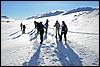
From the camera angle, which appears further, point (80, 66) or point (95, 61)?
point (95, 61)

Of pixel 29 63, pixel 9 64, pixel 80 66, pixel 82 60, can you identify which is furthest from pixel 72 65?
pixel 9 64

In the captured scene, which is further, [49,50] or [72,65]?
[49,50]

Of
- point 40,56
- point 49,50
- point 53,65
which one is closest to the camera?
point 53,65

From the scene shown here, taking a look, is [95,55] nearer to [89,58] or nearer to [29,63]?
[89,58]

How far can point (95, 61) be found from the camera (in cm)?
1162

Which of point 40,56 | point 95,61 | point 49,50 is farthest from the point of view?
point 49,50

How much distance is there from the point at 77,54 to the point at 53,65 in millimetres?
3031

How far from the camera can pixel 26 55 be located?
13.3 m

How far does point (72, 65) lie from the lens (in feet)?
35.6

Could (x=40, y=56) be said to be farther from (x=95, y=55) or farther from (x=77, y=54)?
(x=95, y=55)

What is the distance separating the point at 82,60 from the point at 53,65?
77.3 inches

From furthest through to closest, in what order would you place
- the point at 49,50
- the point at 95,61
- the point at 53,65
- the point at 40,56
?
the point at 49,50
the point at 40,56
the point at 95,61
the point at 53,65

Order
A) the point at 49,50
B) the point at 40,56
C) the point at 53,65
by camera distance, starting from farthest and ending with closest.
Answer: the point at 49,50 → the point at 40,56 → the point at 53,65

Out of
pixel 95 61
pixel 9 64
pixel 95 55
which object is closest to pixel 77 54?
pixel 95 55
